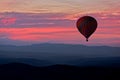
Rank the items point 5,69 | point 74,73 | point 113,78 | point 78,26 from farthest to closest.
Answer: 1. point 5,69
2. point 74,73
3. point 113,78
4. point 78,26

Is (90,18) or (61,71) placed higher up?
(90,18)

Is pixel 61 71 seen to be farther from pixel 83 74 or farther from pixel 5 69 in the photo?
pixel 5 69

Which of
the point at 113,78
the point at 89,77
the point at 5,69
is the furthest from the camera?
the point at 5,69

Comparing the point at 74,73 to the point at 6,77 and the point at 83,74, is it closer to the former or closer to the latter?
the point at 83,74

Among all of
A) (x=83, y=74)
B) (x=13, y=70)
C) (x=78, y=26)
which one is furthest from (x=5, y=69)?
(x=78, y=26)

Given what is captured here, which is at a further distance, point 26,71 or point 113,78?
point 26,71

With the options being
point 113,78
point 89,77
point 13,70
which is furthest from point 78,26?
point 13,70
